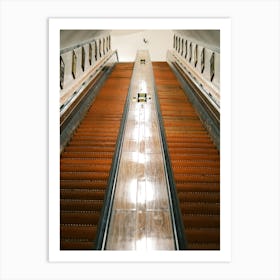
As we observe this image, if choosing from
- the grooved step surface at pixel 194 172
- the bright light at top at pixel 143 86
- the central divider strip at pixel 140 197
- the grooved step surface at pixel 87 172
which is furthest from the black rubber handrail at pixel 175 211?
the bright light at top at pixel 143 86

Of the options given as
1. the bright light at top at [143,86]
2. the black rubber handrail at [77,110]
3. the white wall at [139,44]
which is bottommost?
the black rubber handrail at [77,110]

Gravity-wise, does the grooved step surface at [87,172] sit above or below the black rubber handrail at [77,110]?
below

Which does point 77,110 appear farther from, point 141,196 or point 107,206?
point 107,206

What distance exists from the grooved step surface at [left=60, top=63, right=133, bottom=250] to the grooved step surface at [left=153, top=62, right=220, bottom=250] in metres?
1.07

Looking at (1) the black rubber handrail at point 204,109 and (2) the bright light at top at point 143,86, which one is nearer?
(1) the black rubber handrail at point 204,109

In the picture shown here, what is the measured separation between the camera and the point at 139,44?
63.6 feet

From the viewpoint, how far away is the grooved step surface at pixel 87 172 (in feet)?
15.5

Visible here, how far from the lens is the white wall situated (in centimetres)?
1911

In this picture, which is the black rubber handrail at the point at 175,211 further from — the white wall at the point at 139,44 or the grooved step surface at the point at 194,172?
the white wall at the point at 139,44

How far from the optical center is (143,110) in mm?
9508

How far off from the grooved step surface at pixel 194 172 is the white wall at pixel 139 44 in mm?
9912

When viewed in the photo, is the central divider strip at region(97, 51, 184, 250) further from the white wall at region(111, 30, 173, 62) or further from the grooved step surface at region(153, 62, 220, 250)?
the white wall at region(111, 30, 173, 62)

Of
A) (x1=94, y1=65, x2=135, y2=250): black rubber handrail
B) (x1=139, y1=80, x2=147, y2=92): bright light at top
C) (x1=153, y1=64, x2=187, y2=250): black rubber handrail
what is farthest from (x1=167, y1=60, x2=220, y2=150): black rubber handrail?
(x1=94, y1=65, x2=135, y2=250): black rubber handrail
